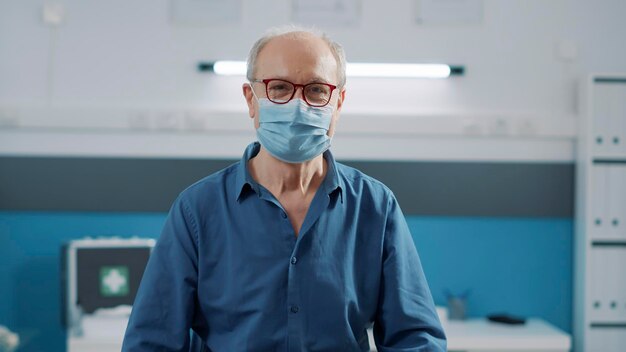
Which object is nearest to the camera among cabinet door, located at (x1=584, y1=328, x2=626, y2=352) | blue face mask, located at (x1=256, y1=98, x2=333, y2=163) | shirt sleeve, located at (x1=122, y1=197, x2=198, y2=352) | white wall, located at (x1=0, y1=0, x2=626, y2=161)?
shirt sleeve, located at (x1=122, y1=197, x2=198, y2=352)

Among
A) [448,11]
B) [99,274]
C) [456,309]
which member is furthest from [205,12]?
[456,309]

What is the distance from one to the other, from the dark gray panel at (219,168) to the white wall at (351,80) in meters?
0.06

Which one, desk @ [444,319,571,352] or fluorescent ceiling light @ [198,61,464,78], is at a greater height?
fluorescent ceiling light @ [198,61,464,78]

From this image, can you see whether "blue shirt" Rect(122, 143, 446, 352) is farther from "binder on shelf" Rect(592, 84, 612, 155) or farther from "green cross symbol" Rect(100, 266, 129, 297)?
"binder on shelf" Rect(592, 84, 612, 155)

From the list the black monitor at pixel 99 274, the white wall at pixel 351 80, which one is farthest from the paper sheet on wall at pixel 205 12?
the black monitor at pixel 99 274

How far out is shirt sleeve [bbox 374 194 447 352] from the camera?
1322 mm

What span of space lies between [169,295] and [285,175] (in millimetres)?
324

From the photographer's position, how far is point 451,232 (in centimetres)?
342

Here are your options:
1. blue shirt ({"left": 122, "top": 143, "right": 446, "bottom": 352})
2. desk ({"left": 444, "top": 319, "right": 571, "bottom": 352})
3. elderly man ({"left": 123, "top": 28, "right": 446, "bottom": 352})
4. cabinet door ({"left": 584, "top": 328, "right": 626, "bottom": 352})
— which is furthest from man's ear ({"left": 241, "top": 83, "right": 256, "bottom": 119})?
cabinet door ({"left": 584, "top": 328, "right": 626, "bottom": 352})

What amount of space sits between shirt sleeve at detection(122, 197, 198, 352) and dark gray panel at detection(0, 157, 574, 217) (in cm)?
205

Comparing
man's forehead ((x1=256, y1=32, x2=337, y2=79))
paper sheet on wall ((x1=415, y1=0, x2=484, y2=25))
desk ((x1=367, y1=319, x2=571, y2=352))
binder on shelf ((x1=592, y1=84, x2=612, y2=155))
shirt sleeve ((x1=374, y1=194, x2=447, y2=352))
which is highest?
paper sheet on wall ((x1=415, y1=0, x2=484, y2=25))

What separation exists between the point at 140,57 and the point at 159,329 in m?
2.34

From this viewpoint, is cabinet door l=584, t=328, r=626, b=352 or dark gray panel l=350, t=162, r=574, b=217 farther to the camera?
dark gray panel l=350, t=162, r=574, b=217

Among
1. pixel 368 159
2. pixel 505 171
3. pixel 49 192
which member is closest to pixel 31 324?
pixel 49 192
